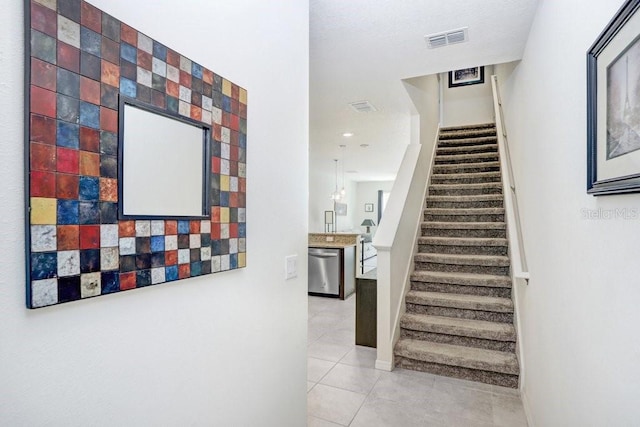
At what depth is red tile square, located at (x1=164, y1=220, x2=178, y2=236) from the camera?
1.00 metres

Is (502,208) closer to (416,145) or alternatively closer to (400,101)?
(416,145)

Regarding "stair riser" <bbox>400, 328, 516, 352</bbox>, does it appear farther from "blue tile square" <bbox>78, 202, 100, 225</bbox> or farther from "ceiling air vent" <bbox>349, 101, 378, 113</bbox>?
"blue tile square" <bbox>78, 202, 100, 225</bbox>

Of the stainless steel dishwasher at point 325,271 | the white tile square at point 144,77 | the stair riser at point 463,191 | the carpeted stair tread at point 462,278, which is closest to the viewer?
the white tile square at point 144,77

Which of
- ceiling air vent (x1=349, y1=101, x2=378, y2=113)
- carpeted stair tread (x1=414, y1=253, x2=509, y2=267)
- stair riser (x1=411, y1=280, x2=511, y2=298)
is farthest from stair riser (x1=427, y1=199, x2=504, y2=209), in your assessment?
ceiling air vent (x1=349, y1=101, x2=378, y2=113)

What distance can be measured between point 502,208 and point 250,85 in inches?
149

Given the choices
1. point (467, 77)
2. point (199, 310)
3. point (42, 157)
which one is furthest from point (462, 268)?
point (467, 77)

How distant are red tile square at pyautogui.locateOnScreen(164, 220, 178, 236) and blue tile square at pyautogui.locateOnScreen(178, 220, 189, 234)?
1 cm

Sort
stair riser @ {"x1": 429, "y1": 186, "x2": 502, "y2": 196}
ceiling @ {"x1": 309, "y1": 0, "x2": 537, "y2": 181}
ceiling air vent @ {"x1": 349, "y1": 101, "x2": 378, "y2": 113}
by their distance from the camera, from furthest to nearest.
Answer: stair riser @ {"x1": 429, "y1": 186, "x2": 502, "y2": 196}
ceiling air vent @ {"x1": 349, "y1": 101, "x2": 378, "y2": 113}
ceiling @ {"x1": 309, "y1": 0, "x2": 537, "y2": 181}

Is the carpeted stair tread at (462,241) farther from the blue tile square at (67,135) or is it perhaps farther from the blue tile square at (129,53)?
the blue tile square at (67,135)

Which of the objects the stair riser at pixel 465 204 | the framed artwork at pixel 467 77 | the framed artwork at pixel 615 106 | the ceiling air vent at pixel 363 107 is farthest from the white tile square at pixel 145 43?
the framed artwork at pixel 467 77

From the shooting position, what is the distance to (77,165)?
78 centimetres

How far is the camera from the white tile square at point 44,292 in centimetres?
70

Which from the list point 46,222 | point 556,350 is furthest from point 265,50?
point 556,350

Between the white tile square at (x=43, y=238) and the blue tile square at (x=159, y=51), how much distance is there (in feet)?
1.82
